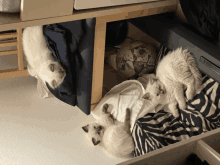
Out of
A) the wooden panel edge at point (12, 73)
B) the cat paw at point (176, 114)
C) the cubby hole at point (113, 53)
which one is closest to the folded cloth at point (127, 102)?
the cat paw at point (176, 114)

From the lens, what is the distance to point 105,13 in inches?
60.4

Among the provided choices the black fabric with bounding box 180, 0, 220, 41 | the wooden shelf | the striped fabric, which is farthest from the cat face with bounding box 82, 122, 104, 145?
the black fabric with bounding box 180, 0, 220, 41

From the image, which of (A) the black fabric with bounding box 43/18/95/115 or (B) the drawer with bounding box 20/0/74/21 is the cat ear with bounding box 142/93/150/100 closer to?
(A) the black fabric with bounding box 43/18/95/115

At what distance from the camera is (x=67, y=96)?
1.97 metres

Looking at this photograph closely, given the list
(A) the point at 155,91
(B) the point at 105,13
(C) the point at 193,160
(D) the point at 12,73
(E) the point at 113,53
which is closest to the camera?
(C) the point at 193,160

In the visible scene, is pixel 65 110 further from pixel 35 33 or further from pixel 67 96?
Result: pixel 35 33

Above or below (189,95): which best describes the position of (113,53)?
below

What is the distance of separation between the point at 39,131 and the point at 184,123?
105 centimetres

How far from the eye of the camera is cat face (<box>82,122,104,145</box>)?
1.72 meters

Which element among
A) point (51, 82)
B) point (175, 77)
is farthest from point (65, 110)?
point (175, 77)

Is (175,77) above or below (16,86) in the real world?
above

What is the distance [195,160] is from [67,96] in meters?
1.23

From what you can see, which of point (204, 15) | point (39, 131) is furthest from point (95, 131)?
point (204, 15)

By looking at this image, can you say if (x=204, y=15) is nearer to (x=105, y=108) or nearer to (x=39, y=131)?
(x=105, y=108)
